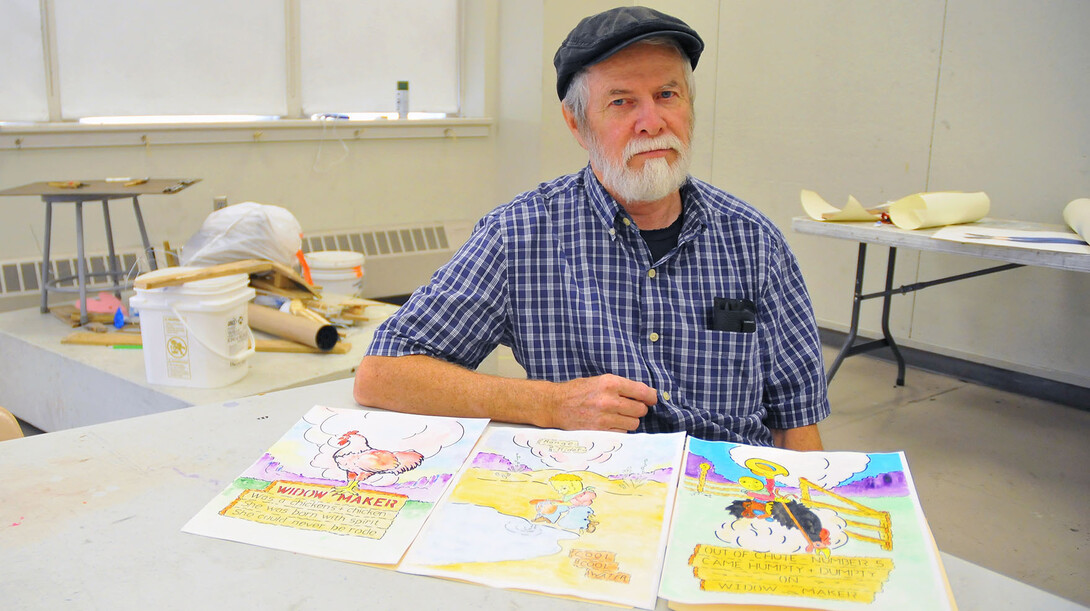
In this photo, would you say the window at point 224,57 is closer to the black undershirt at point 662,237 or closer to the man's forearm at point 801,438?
the black undershirt at point 662,237

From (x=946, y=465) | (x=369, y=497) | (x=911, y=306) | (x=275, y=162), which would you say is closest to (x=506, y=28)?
(x=275, y=162)

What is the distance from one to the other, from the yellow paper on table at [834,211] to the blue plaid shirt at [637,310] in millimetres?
1707

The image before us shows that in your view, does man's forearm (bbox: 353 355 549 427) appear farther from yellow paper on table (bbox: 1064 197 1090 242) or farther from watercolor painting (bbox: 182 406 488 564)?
yellow paper on table (bbox: 1064 197 1090 242)

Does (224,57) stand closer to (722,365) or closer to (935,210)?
(935,210)

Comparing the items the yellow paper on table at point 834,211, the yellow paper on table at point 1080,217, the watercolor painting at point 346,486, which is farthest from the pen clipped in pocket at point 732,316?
the yellow paper on table at point 834,211

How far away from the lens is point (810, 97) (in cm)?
404

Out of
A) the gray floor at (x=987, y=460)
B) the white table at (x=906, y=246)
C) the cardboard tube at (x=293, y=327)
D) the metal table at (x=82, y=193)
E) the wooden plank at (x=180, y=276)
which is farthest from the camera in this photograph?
the metal table at (x=82, y=193)

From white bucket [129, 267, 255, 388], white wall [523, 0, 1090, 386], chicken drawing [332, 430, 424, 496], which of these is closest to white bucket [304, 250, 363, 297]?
white bucket [129, 267, 255, 388]

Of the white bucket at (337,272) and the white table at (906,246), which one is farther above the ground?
the white table at (906,246)

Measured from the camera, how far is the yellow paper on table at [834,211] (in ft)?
10.0

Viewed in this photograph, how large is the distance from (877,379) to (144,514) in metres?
3.43

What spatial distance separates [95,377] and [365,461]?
66.8 inches

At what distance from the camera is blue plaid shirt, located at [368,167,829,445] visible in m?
1.41

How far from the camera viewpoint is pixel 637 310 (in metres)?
1.43
